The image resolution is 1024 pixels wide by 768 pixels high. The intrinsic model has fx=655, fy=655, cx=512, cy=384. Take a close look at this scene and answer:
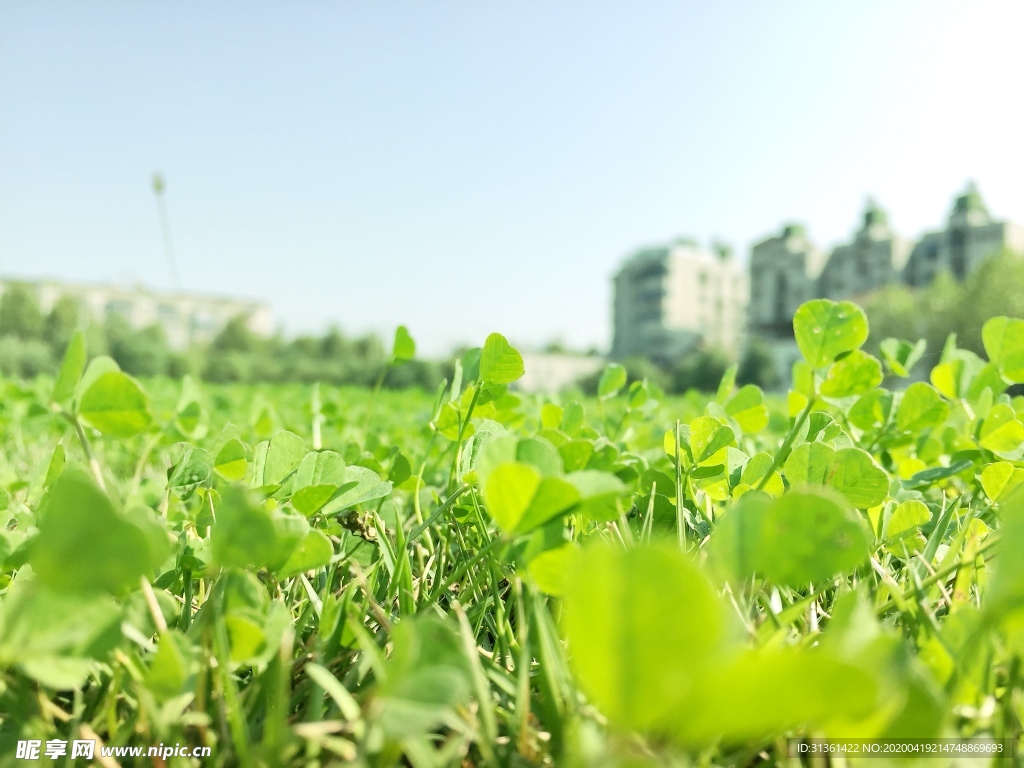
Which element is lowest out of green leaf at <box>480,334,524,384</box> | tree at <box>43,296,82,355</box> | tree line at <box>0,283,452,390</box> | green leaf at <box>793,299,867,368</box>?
tree line at <box>0,283,452,390</box>

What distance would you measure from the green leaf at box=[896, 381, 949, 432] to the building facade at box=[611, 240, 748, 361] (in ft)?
71.6

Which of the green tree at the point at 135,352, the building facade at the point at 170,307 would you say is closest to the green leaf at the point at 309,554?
the green tree at the point at 135,352

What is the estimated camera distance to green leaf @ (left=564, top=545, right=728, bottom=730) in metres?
0.10

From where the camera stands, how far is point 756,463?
0.25 m

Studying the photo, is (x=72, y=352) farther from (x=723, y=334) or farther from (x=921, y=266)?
(x=723, y=334)

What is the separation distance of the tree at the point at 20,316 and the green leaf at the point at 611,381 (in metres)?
15.5

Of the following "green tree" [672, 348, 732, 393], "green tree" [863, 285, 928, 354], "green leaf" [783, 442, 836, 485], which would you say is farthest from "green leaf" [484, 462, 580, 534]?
"green tree" [672, 348, 732, 393]

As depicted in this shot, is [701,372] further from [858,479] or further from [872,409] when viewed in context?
[858,479]

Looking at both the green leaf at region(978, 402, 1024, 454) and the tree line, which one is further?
the tree line

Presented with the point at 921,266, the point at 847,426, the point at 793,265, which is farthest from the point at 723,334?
the point at 847,426

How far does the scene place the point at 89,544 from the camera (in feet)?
0.43

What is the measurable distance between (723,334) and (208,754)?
2657 cm

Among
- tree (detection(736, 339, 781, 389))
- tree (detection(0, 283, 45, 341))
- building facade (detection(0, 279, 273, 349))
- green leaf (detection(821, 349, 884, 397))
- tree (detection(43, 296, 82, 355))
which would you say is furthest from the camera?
building facade (detection(0, 279, 273, 349))

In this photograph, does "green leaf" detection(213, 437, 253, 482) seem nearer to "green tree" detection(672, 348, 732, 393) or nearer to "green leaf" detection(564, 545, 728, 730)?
"green leaf" detection(564, 545, 728, 730)
